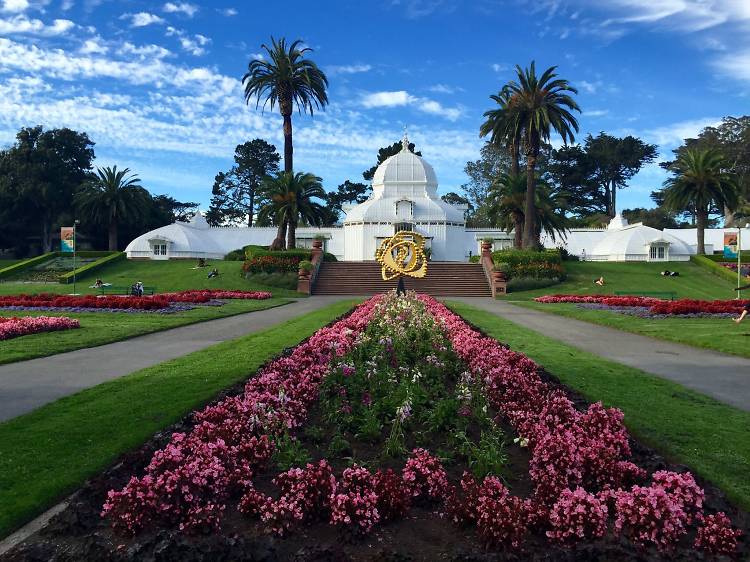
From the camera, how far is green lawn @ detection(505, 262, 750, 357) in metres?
14.7

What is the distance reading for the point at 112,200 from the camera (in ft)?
181

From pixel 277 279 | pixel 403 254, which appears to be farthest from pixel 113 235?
pixel 403 254

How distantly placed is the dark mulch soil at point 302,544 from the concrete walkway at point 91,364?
3.61 m

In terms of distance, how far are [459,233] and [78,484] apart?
169 ft

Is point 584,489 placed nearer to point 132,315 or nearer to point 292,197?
point 132,315

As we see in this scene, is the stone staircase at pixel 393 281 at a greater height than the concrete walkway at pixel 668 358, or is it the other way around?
the stone staircase at pixel 393 281

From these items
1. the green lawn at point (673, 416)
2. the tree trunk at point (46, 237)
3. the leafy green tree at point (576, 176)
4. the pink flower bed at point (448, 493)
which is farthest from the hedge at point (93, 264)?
the leafy green tree at point (576, 176)

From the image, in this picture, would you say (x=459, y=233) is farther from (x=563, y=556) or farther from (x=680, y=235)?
(x=563, y=556)

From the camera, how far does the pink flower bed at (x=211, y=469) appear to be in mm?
4062

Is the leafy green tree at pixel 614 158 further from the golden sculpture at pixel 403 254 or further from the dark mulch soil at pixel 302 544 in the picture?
the dark mulch soil at pixel 302 544

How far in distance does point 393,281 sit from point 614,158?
54.7 metres

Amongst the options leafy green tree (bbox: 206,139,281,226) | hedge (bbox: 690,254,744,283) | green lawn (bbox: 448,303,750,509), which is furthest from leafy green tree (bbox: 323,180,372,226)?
green lawn (bbox: 448,303,750,509)

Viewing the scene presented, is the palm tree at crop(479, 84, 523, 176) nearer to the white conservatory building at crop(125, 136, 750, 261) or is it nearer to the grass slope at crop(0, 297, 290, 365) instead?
the white conservatory building at crop(125, 136, 750, 261)

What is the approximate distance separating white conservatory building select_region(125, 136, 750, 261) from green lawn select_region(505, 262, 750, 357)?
7262 mm
